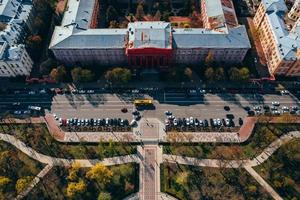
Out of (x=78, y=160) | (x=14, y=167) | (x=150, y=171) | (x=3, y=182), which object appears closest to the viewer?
(x=3, y=182)

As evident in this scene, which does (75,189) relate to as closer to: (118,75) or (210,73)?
(118,75)

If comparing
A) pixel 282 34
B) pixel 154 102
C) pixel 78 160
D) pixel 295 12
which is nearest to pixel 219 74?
pixel 154 102

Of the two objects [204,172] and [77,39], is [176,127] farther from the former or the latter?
[77,39]

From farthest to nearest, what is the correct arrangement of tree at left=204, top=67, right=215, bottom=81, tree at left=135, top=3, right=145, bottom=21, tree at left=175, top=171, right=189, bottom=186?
1. tree at left=135, top=3, right=145, bottom=21
2. tree at left=204, top=67, right=215, bottom=81
3. tree at left=175, top=171, right=189, bottom=186

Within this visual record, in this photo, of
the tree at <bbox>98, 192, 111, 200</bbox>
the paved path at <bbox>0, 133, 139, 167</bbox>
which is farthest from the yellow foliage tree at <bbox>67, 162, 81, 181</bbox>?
the tree at <bbox>98, 192, 111, 200</bbox>

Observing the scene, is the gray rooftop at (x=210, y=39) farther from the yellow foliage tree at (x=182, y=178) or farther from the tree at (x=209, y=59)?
the yellow foliage tree at (x=182, y=178)

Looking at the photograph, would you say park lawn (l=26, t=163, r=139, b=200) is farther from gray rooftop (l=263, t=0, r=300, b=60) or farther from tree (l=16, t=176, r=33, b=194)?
gray rooftop (l=263, t=0, r=300, b=60)

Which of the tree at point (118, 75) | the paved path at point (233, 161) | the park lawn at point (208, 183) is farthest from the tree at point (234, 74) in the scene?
the tree at point (118, 75)
